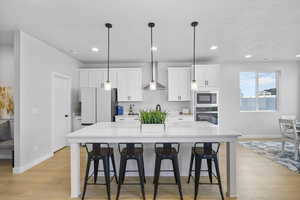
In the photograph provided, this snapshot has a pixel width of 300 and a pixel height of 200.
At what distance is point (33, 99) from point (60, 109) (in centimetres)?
114

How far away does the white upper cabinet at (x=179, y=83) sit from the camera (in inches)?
208

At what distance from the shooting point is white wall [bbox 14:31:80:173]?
3.18 meters

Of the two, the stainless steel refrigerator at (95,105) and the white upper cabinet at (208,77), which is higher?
the white upper cabinet at (208,77)

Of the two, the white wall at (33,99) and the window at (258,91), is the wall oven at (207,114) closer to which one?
the window at (258,91)

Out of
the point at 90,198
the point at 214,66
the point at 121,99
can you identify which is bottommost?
the point at 90,198

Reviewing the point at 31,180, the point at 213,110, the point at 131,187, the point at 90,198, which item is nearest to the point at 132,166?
the point at 131,187

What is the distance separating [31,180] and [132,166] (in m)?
1.69

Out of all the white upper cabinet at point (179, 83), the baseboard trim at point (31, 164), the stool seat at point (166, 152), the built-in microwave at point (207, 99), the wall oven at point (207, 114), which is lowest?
the baseboard trim at point (31, 164)

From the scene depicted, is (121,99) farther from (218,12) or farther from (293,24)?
(293,24)

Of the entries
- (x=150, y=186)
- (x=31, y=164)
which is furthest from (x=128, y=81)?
(x=150, y=186)

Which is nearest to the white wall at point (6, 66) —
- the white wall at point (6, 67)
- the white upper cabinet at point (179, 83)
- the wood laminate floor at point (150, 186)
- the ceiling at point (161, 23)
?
the white wall at point (6, 67)

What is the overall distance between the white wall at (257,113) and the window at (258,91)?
0.53 ft

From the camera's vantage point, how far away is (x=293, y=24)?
298 cm

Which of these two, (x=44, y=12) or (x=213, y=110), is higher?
(x=44, y=12)
